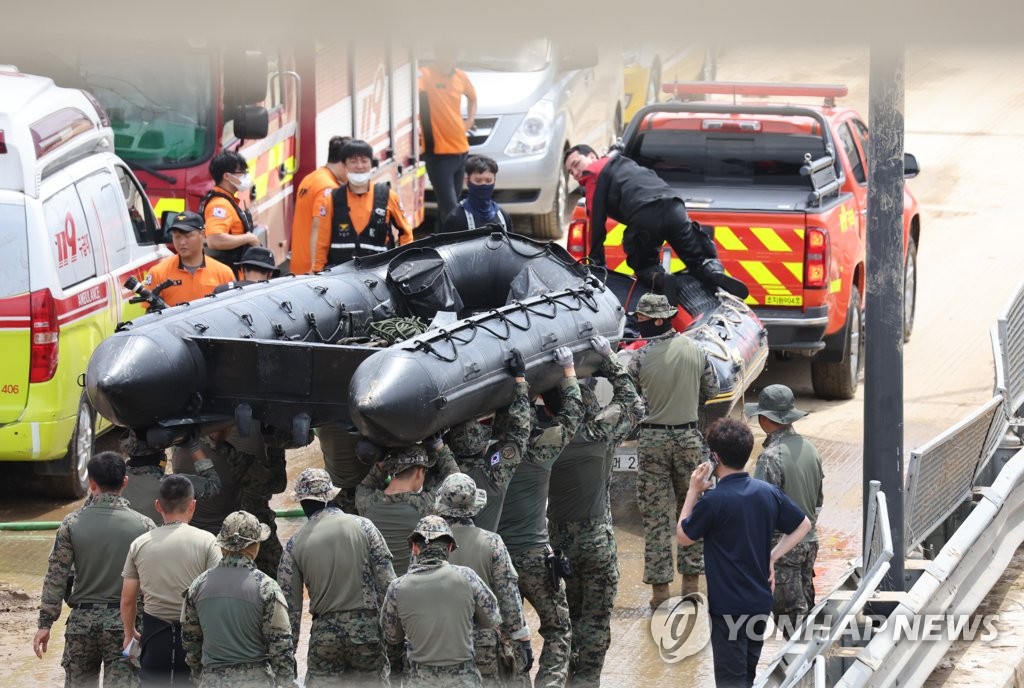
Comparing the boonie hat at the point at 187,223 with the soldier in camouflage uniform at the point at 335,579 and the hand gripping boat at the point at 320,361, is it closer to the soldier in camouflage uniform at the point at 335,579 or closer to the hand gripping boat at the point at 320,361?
the hand gripping boat at the point at 320,361

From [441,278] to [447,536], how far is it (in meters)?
2.84

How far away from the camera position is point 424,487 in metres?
5.91

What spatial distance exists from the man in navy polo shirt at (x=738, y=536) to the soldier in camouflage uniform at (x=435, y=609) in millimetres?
1209

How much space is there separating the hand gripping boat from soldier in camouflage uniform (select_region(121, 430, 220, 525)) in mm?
110

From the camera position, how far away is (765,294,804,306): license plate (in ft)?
33.1

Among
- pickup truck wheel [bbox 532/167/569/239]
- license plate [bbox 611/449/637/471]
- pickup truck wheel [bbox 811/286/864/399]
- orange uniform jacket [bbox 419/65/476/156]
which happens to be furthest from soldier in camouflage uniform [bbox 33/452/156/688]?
pickup truck wheel [bbox 532/167/569/239]

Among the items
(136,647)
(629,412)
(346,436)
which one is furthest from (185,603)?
(629,412)

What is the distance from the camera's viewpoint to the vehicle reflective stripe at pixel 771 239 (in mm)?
Answer: 10000

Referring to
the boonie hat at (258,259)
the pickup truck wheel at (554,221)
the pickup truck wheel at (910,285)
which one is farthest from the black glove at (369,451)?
the pickup truck wheel at (554,221)

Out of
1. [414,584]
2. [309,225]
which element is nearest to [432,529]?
[414,584]

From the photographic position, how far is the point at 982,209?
1639cm

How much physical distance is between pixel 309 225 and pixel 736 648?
190 inches

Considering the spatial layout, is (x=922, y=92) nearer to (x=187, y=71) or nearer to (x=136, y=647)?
(x=187, y=71)

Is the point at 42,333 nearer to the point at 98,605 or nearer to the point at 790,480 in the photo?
the point at 98,605
